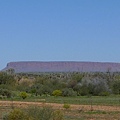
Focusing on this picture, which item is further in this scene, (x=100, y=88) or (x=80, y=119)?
(x=100, y=88)

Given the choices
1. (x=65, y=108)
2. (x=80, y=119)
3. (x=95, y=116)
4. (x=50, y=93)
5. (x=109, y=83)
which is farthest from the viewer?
(x=109, y=83)

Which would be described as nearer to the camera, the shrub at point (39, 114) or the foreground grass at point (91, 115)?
the shrub at point (39, 114)

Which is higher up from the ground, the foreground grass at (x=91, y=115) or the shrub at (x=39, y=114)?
the shrub at (x=39, y=114)

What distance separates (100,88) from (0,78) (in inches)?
983

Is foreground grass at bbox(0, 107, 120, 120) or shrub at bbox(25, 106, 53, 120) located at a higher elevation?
shrub at bbox(25, 106, 53, 120)

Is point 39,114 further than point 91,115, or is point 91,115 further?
point 91,115

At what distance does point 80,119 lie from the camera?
35.6 metres

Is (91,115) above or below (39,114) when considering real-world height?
below

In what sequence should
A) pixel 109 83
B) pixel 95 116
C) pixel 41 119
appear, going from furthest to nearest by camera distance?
pixel 109 83
pixel 95 116
pixel 41 119

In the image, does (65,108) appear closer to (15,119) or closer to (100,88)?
(15,119)

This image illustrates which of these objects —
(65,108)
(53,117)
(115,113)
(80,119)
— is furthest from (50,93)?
(53,117)

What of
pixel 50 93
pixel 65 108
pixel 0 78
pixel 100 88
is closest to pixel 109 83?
pixel 100 88

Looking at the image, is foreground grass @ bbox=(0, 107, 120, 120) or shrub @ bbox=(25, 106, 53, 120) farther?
foreground grass @ bbox=(0, 107, 120, 120)

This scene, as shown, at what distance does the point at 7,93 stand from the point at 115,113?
3418cm
